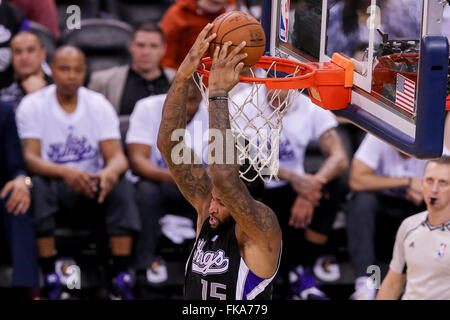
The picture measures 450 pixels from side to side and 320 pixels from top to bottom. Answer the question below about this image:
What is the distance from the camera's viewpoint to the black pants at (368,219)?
5.28 meters

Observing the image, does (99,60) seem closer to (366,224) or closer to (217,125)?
(366,224)

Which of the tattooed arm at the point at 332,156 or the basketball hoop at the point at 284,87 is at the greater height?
the basketball hoop at the point at 284,87

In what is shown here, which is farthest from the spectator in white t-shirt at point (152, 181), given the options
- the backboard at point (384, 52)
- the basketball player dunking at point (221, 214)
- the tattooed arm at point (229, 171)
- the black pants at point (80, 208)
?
the tattooed arm at point (229, 171)

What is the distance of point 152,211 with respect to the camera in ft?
17.4

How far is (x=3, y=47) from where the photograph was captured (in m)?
5.96

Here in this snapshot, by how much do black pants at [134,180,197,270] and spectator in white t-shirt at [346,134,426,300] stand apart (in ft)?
3.86

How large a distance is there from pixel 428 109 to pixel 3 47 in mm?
4120

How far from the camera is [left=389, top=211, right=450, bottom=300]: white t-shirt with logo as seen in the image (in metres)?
4.13

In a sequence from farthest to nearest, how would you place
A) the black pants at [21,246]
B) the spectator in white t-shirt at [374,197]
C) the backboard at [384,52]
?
1. the spectator in white t-shirt at [374,197]
2. the black pants at [21,246]
3. the backboard at [384,52]

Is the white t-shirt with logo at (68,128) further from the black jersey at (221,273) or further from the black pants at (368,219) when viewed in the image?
the black jersey at (221,273)

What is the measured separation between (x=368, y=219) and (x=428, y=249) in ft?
3.75

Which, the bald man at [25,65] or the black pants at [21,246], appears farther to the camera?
the bald man at [25,65]

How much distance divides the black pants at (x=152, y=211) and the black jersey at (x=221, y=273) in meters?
1.83

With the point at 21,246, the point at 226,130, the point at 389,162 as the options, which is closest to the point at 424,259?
the point at 389,162
